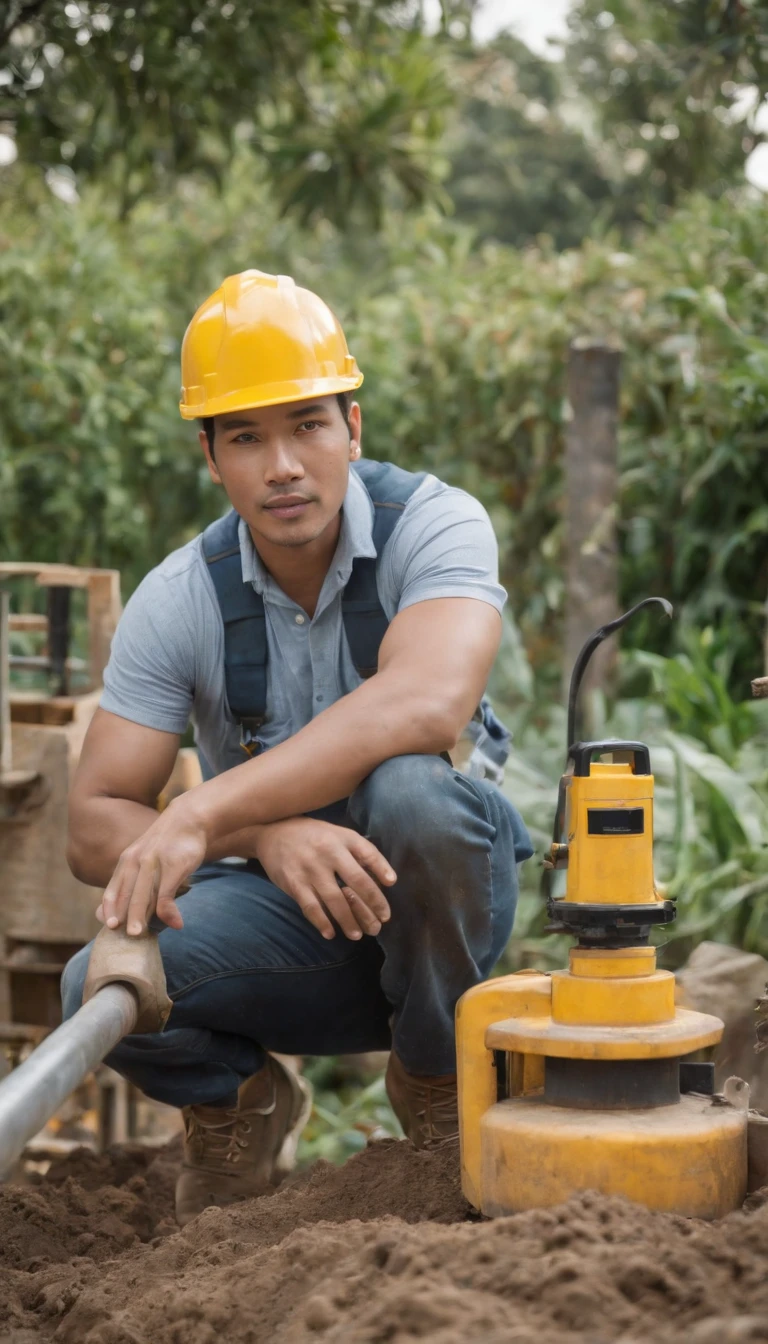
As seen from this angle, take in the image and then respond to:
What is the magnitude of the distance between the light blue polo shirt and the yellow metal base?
102 centimetres

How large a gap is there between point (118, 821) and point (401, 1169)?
31.1 inches

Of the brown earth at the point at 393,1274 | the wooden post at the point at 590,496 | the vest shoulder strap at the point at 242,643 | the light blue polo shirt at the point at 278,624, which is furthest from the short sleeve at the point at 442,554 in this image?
the wooden post at the point at 590,496

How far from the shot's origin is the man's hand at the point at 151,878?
2.27m

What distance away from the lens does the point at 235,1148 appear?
2.86 metres

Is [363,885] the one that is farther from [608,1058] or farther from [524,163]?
[524,163]

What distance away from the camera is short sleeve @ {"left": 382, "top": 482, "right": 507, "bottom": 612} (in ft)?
8.64

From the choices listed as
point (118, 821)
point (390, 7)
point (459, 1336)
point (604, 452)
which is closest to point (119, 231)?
point (390, 7)

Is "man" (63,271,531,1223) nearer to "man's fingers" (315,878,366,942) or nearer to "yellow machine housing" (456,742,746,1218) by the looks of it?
"man's fingers" (315,878,366,942)

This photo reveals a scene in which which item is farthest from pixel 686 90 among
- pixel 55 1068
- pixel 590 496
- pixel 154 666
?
pixel 55 1068

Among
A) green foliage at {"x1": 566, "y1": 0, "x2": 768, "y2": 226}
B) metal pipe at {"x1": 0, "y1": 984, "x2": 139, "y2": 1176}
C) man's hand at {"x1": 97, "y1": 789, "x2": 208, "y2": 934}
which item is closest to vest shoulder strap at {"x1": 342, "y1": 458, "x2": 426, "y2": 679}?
man's hand at {"x1": 97, "y1": 789, "x2": 208, "y2": 934}

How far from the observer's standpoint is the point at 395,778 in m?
2.47

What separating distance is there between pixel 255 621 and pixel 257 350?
510mm

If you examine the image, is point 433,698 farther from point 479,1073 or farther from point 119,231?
point 119,231

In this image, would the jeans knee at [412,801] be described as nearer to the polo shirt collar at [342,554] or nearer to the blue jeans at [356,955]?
the blue jeans at [356,955]
